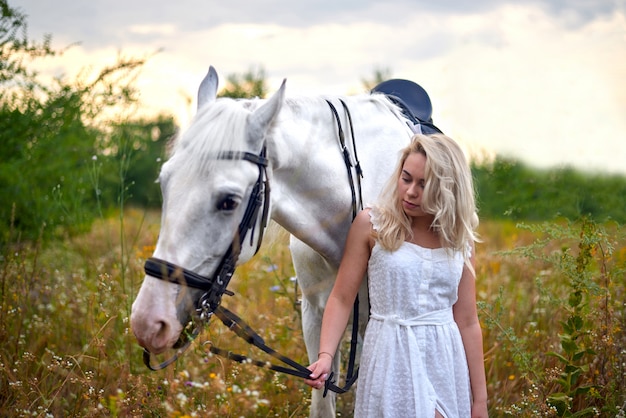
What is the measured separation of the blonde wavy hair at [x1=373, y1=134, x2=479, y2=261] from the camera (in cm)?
226

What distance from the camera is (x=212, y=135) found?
2018 mm

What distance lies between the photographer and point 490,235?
30.3 ft

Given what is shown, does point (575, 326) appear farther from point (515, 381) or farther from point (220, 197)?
point (220, 197)

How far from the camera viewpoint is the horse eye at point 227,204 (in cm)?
201

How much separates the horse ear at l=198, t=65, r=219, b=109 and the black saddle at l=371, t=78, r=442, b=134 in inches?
46.8

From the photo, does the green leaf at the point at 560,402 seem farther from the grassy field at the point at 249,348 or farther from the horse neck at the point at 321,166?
the horse neck at the point at 321,166

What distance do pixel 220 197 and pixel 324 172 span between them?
0.63 meters

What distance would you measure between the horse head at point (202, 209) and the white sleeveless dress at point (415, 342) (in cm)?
64

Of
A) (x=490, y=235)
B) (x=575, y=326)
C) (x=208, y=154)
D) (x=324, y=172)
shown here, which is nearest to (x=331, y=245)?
(x=324, y=172)

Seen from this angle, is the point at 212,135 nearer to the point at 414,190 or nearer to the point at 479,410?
the point at 414,190

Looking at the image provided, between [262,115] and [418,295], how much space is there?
0.98m

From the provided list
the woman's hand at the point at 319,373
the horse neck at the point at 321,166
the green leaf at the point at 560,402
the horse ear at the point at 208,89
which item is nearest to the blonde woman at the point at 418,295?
the woman's hand at the point at 319,373

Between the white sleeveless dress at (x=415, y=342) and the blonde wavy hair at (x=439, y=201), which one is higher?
the blonde wavy hair at (x=439, y=201)

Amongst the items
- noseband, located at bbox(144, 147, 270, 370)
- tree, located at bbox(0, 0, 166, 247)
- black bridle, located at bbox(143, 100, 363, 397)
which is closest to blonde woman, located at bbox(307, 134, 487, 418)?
black bridle, located at bbox(143, 100, 363, 397)
